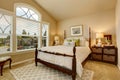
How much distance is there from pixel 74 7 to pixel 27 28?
2874mm

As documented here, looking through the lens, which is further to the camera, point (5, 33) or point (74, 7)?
point (74, 7)

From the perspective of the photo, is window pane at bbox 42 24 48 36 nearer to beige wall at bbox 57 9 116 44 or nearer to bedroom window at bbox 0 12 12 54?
beige wall at bbox 57 9 116 44

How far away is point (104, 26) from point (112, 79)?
9.53 feet

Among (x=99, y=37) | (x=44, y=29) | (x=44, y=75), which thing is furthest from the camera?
A: (x=44, y=29)

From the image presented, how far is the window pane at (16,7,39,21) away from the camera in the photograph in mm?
4010

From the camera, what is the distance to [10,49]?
3.65 m

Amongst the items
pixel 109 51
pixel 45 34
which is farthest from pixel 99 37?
pixel 45 34

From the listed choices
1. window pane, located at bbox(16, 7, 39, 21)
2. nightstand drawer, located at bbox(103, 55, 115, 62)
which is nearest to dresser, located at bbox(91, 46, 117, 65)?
nightstand drawer, located at bbox(103, 55, 115, 62)

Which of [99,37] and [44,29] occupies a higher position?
[44,29]

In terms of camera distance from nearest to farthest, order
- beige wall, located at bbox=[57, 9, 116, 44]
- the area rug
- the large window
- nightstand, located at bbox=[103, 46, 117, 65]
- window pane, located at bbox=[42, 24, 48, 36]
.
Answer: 1. the area rug
2. the large window
3. nightstand, located at bbox=[103, 46, 117, 65]
4. beige wall, located at bbox=[57, 9, 116, 44]
5. window pane, located at bbox=[42, 24, 48, 36]

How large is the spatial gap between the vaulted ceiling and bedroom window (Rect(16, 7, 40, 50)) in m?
0.97

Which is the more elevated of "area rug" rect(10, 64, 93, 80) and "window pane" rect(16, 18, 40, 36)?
"window pane" rect(16, 18, 40, 36)

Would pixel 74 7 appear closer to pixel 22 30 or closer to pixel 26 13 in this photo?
pixel 26 13

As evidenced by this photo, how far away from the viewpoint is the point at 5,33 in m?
3.47
